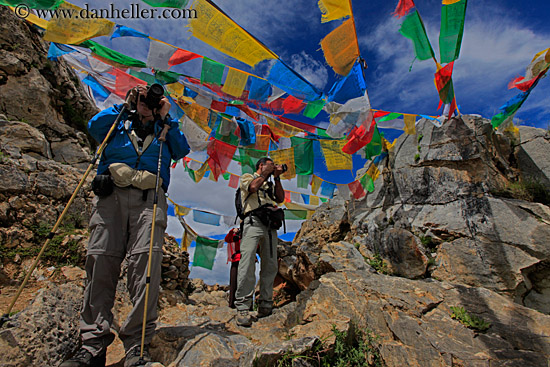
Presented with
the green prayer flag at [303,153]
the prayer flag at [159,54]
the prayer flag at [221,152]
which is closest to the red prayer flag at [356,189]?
the green prayer flag at [303,153]

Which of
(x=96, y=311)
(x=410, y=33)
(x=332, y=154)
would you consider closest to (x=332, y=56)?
(x=410, y=33)

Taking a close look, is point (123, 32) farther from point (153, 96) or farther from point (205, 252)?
point (205, 252)

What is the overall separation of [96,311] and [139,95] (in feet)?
7.09

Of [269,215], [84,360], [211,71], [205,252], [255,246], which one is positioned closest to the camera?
[84,360]

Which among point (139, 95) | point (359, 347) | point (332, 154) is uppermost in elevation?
point (332, 154)

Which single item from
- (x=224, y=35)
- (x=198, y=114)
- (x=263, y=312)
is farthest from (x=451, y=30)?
(x=263, y=312)

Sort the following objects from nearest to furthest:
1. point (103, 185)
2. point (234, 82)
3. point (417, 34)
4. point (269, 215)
Answer: point (103, 185) < point (269, 215) < point (417, 34) < point (234, 82)

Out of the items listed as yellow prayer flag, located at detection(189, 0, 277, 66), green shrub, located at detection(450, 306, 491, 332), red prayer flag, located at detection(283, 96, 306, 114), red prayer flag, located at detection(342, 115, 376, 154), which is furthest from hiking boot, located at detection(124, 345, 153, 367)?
red prayer flag, located at detection(342, 115, 376, 154)

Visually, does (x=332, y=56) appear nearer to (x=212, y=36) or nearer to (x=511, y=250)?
(x=212, y=36)

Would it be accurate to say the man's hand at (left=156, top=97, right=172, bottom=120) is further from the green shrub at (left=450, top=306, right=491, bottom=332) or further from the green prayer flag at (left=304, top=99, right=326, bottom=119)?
the green shrub at (left=450, top=306, right=491, bottom=332)

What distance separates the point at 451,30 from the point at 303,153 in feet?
11.6

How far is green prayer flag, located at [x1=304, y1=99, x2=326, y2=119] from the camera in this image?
531 cm

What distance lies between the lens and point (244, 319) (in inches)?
140

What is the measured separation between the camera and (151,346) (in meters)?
2.72
